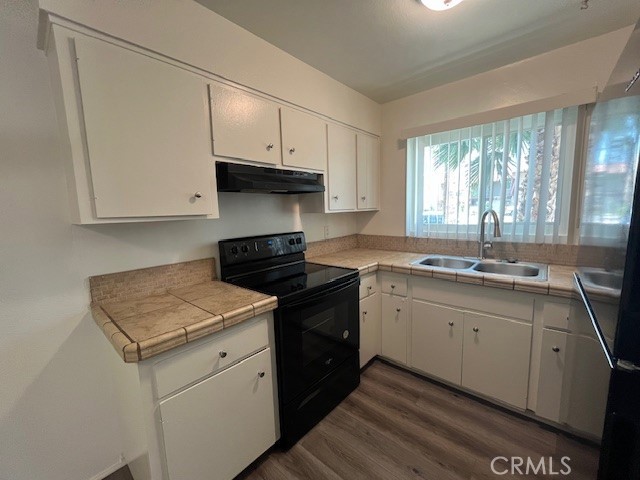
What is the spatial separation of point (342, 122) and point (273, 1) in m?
1.02

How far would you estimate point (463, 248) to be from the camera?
7.43ft

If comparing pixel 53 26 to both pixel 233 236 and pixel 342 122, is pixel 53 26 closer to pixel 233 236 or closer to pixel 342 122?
pixel 233 236

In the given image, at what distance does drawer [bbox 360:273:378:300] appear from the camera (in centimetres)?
207

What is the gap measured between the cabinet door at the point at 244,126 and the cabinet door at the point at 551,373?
1954mm

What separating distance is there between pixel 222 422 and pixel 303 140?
1.71 m

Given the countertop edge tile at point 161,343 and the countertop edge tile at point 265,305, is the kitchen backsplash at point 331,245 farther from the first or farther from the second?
the countertop edge tile at point 161,343

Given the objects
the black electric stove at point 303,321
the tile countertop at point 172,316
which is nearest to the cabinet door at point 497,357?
the black electric stove at point 303,321

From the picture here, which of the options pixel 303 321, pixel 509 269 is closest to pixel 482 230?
pixel 509 269

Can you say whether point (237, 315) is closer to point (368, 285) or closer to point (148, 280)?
point (148, 280)

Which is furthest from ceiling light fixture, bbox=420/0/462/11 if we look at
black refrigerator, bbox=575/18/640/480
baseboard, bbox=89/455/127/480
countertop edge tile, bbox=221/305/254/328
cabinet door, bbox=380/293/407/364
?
baseboard, bbox=89/455/127/480

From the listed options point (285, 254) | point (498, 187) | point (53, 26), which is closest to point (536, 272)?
point (498, 187)

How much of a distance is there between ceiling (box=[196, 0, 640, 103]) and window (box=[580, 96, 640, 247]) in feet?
2.21

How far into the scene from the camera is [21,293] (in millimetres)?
1129

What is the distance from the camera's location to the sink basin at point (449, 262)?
2209mm
